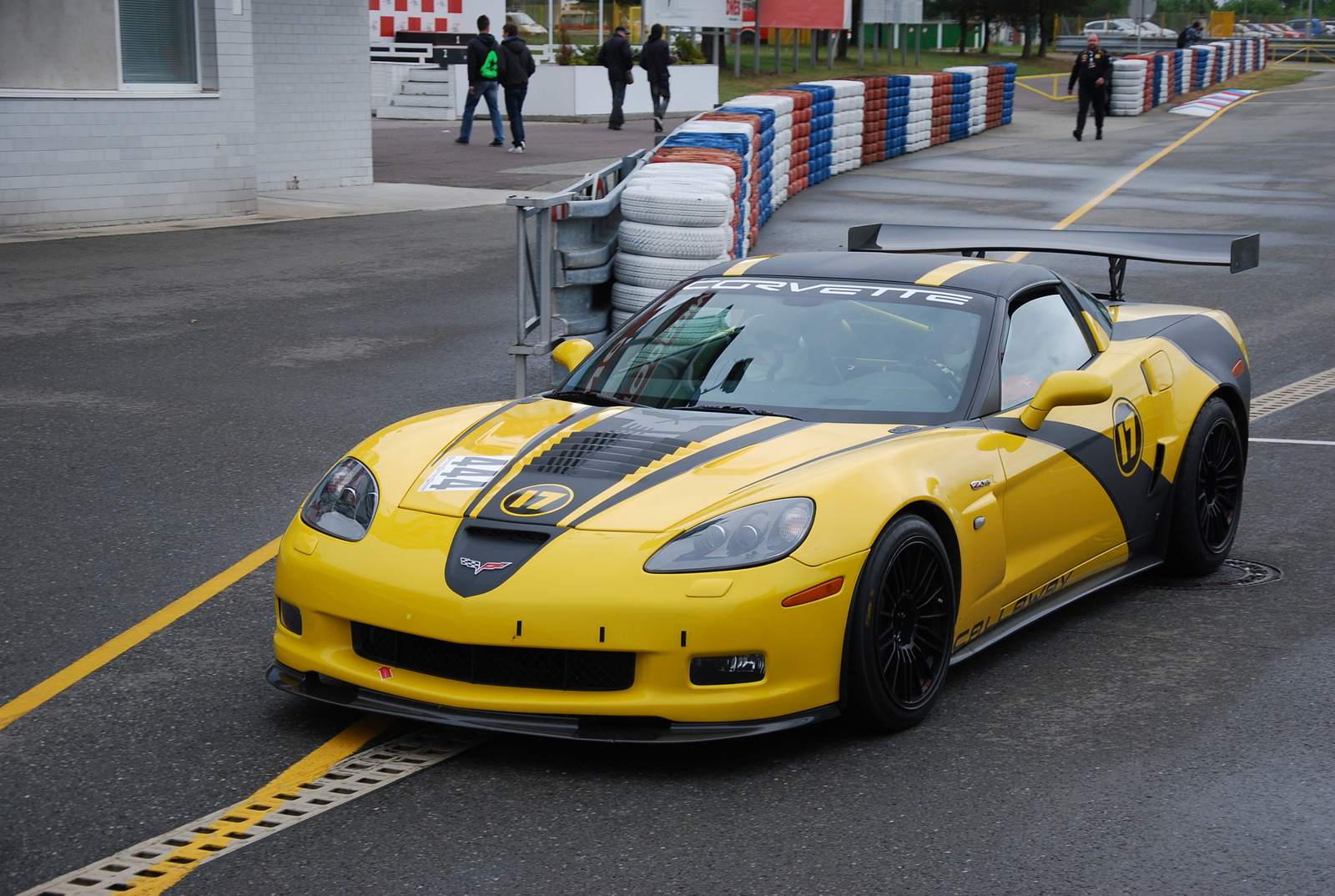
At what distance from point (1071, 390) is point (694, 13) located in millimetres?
36265

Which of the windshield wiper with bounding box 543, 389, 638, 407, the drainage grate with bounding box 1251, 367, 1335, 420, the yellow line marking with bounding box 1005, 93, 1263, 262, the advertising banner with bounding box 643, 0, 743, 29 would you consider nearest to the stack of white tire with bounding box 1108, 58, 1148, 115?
the yellow line marking with bounding box 1005, 93, 1263, 262

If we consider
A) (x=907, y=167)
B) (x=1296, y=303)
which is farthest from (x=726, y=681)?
(x=907, y=167)

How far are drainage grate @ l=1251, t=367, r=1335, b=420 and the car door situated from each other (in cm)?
361

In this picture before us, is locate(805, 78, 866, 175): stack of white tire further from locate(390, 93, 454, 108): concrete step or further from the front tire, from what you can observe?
the front tire

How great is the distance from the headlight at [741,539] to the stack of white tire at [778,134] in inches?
580

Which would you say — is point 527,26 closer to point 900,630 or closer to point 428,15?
point 428,15

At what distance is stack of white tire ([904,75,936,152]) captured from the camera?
28.5 m

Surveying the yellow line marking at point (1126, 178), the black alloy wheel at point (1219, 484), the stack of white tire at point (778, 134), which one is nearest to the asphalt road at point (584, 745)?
the black alloy wheel at point (1219, 484)

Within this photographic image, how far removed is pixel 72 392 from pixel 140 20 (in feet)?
30.6

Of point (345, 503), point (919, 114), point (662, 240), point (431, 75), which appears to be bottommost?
point (345, 503)

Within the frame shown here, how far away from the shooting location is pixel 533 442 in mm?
4746

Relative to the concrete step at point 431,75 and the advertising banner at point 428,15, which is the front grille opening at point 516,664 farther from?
the advertising banner at point 428,15

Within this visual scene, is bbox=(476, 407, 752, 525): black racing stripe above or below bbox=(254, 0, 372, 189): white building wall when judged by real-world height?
below

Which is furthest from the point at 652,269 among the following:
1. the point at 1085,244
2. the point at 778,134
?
the point at 778,134
